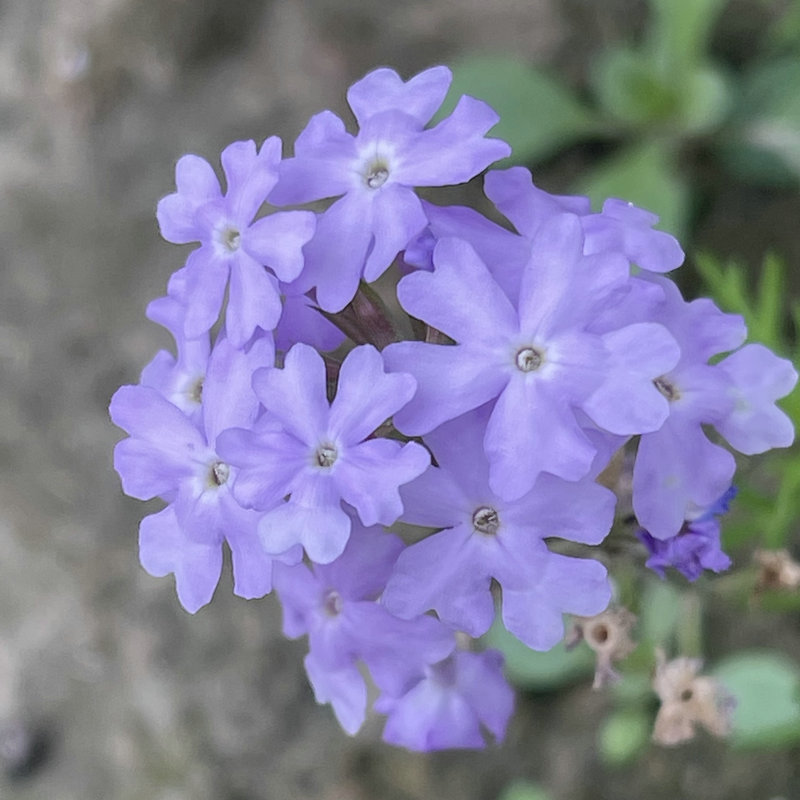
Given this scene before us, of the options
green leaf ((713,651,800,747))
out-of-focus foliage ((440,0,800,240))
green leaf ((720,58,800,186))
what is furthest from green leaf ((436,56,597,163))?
green leaf ((713,651,800,747))

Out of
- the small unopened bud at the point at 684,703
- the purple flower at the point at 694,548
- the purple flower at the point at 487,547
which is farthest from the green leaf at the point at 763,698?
the purple flower at the point at 487,547

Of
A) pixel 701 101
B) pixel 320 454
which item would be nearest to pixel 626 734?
pixel 320 454

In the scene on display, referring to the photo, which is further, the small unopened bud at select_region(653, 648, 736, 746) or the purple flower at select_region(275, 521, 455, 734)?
the small unopened bud at select_region(653, 648, 736, 746)

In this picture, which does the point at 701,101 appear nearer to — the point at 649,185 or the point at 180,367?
the point at 649,185

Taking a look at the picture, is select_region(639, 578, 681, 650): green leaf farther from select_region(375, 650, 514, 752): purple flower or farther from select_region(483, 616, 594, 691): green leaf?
select_region(375, 650, 514, 752): purple flower

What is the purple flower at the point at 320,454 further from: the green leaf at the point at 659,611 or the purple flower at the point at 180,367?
the green leaf at the point at 659,611

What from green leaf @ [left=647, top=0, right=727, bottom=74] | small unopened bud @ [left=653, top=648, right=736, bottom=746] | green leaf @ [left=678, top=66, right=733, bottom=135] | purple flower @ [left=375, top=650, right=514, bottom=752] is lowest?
purple flower @ [left=375, top=650, right=514, bottom=752]

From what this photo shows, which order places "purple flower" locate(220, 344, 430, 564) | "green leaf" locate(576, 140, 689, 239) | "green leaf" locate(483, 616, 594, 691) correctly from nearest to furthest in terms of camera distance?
"purple flower" locate(220, 344, 430, 564) → "green leaf" locate(483, 616, 594, 691) → "green leaf" locate(576, 140, 689, 239)
